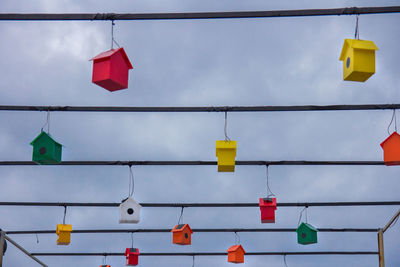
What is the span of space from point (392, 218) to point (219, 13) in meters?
5.52

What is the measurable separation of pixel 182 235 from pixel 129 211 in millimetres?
1170

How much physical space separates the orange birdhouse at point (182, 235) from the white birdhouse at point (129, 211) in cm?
100

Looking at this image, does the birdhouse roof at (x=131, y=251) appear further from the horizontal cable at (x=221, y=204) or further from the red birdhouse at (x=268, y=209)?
the red birdhouse at (x=268, y=209)

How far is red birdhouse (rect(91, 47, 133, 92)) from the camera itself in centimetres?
511

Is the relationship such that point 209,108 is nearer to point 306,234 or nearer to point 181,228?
point 181,228

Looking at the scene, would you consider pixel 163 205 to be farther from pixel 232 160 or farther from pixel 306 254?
pixel 306 254

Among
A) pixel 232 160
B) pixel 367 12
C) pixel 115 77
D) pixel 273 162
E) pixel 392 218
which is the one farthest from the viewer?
pixel 392 218

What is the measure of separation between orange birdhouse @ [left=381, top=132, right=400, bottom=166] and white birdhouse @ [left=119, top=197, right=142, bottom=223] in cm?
362

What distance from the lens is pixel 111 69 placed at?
5105 millimetres

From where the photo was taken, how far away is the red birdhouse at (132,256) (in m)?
9.58

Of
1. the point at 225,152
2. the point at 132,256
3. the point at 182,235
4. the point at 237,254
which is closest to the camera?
the point at 225,152

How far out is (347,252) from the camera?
1016cm

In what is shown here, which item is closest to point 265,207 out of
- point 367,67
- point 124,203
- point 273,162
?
point 273,162

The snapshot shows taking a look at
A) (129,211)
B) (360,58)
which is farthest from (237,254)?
(360,58)
